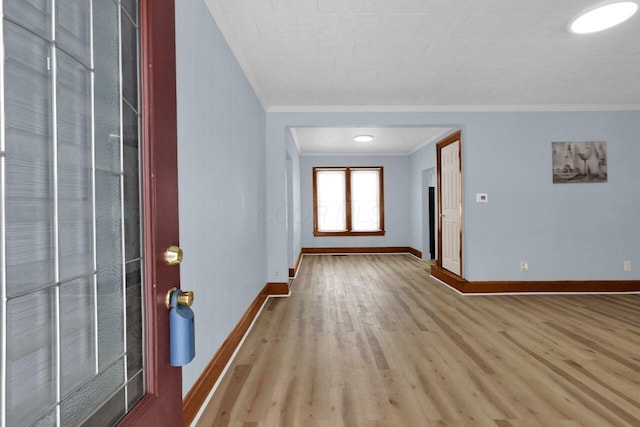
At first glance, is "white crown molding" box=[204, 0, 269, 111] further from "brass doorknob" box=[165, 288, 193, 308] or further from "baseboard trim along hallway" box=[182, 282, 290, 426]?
"baseboard trim along hallway" box=[182, 282, 290, 426]

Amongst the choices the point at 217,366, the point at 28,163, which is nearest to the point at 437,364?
the point at 217,366

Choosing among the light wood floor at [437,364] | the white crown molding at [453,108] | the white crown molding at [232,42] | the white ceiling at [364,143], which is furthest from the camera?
the white ceiling at [364,143]

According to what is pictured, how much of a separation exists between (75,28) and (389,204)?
8.61 metres

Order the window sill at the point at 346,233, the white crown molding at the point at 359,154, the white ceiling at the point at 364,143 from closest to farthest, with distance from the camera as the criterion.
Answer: the white ceiling at the point at 364,143 < the white crown molding at the point at 359,154 < the window sill at the point at 346,233

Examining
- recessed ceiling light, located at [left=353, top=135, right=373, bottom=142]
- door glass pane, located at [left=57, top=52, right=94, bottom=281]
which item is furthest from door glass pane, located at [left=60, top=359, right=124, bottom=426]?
recessed ceiling light, located at [left=353, top=135, right=373, bottom=142]

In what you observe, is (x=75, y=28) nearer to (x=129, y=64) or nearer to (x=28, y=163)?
(x=129, y=64)

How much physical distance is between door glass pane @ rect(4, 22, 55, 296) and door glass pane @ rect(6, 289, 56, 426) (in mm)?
55

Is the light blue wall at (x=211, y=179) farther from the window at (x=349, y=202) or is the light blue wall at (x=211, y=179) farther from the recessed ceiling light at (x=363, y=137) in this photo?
the window at (x=349, y=202)

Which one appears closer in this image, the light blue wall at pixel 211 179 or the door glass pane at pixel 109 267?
the door glass pane at pixel 109 267

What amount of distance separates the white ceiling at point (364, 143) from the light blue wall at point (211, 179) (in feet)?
9.88

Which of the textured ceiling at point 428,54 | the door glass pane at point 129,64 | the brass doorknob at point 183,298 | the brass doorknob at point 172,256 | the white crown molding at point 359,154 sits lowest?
the brass doorknob at point 183,298

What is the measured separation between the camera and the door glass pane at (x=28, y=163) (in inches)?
25.4

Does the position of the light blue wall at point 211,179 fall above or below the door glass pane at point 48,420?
above

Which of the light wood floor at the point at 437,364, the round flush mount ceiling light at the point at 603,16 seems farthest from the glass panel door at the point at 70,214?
the round flush mount ceiling light at the point at 603,16
